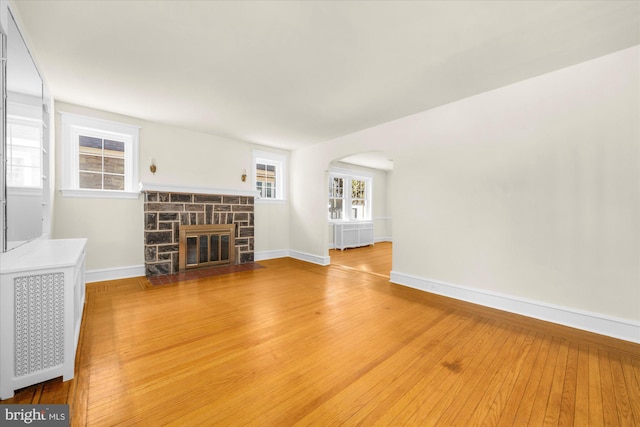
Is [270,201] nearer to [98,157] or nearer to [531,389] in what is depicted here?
[98,157]

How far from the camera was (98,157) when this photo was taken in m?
3.93

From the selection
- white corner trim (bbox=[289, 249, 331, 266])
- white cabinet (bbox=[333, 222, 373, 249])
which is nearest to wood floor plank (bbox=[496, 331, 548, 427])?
white corner trim (bbox=[289, 249, 331, 266])

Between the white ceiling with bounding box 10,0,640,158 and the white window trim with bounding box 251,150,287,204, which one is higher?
the white ceiling with bounding box 10,0,640,158

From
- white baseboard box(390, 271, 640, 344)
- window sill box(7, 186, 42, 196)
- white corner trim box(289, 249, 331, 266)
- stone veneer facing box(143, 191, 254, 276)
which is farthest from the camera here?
white corner trim box(289, 249, 331, 266)

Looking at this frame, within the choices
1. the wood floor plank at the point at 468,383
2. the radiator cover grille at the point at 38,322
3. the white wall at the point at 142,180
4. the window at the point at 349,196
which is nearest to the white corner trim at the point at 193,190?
the white wall at the point at 142,180

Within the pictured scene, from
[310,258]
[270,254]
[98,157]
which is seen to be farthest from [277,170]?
→ [98,157]

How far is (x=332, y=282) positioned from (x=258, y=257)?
225 centimetres

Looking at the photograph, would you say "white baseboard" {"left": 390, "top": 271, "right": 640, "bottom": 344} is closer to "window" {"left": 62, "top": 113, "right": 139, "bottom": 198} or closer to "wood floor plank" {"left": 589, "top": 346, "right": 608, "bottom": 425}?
"wood floor plank" {"left": 589, "top": 346, "right": 608, "bottom": 425}

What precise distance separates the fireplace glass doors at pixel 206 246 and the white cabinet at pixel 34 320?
8.95 ft

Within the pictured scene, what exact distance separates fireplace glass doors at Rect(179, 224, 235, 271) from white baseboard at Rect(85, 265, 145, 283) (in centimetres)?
62

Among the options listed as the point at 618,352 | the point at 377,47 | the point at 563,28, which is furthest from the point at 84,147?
the point at 618,352

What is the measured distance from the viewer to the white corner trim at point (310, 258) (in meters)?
5.27

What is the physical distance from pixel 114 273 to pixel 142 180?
1.52 meters

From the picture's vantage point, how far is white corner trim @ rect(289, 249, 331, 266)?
17.3 ft
